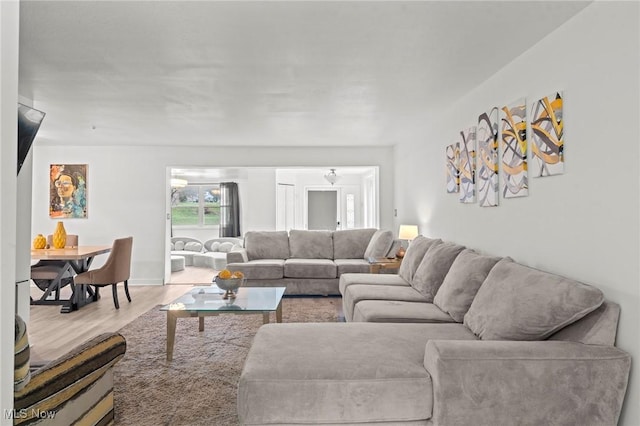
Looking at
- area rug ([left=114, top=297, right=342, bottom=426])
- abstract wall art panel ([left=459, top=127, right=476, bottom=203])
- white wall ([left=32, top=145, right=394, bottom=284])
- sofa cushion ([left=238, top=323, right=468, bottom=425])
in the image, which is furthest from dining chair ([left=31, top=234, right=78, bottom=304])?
abstract wall art panel ([left=459, top=127, right=476, bottom=203])

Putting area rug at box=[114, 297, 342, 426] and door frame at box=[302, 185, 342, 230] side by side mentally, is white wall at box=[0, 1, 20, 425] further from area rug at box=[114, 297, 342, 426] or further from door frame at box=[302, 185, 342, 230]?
door frame at box=[302, 185, 342, 230]

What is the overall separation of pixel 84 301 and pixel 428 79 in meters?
4.87

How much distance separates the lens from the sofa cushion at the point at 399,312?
2.84 meters

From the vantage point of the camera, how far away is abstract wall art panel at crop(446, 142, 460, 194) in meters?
4.00

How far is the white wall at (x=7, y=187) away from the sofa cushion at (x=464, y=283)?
2.50m

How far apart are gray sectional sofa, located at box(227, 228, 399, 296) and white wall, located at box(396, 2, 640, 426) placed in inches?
107

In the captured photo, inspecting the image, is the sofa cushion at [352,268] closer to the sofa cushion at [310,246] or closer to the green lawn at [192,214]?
the sofa cushion at [310,246]

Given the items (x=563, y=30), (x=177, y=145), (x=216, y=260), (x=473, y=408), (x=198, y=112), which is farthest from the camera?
(x=216, y=260)

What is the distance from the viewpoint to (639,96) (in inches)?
70.9

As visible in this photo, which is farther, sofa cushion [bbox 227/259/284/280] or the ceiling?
sofa cushion [bbox 227/259/284/280]

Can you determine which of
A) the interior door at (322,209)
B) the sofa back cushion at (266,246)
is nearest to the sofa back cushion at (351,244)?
the sofa back cushion at (266,246)

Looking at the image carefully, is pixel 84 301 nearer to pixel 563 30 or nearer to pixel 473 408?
pixel 473 408

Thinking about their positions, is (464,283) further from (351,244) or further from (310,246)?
(310,246)

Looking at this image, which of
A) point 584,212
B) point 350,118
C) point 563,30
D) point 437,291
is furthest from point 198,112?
point 584,212
